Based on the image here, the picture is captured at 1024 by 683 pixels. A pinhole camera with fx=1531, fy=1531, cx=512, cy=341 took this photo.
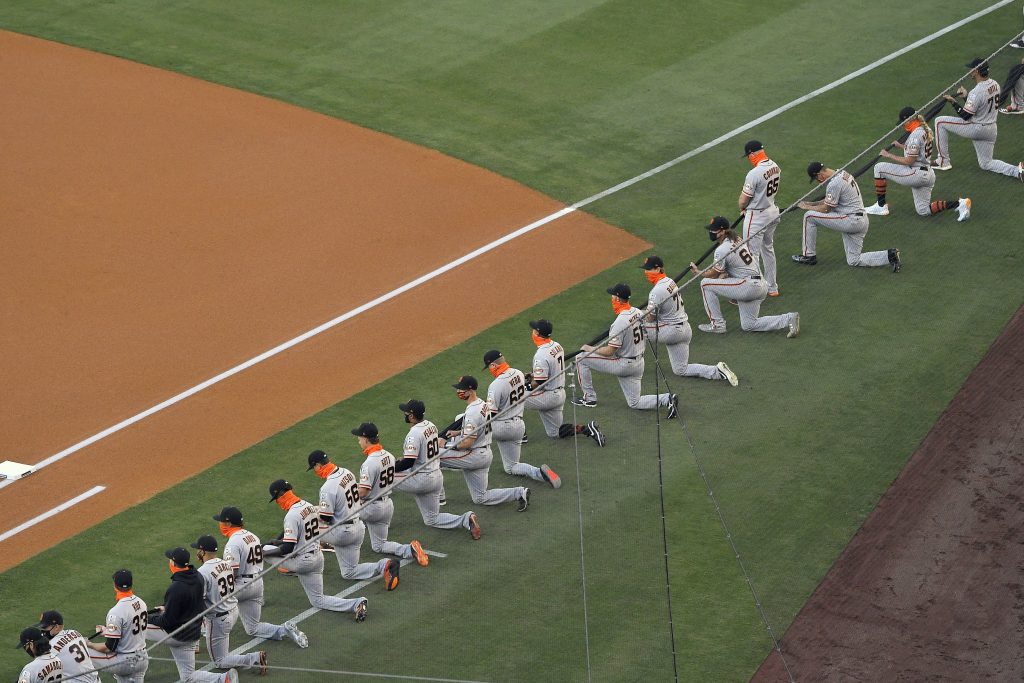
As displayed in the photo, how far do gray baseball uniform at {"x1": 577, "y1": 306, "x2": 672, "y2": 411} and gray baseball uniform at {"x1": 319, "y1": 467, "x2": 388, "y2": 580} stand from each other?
2897 mm

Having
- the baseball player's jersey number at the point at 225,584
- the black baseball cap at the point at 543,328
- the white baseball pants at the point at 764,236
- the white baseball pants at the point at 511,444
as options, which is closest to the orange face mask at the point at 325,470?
the baseball player's jersey number at the point at 225,584

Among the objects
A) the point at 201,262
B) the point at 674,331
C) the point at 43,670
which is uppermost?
the point at 201,262

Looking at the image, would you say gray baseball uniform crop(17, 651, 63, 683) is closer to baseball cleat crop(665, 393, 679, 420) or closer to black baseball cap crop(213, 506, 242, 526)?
black baseball cap crop(213, 506, 242, 526)

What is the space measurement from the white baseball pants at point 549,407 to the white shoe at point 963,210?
22.8 ft

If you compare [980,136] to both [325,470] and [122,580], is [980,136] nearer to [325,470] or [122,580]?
[325,470]

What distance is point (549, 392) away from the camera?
1415 cm

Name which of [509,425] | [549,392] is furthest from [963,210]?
[509,425]

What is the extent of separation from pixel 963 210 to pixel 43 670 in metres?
12.2

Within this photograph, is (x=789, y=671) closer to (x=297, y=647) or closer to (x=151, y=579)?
(x=297, y=647)

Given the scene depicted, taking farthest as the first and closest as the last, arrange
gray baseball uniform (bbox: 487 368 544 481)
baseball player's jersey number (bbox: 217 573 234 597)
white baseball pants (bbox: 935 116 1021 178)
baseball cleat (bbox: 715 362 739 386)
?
white baseball pants (bbox: 935 116 1021 178), baseball cleat (bbox: 715 362 739 386), gray baseball uniform (bbox: 487 368 544 481), baseball player's jersey number (bbox: 217 573 234 597)

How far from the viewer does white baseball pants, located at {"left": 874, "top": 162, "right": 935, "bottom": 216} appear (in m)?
18.6

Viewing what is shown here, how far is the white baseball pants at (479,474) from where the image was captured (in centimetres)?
1341

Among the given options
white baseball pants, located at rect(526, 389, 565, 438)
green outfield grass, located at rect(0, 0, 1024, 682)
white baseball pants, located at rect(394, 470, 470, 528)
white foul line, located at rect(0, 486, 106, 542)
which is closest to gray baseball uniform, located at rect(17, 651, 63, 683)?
green outfield grass, located at rect(0, 0, 1024, 682)

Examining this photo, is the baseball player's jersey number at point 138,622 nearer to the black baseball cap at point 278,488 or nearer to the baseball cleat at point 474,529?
the black baseball cap at point 278,488
